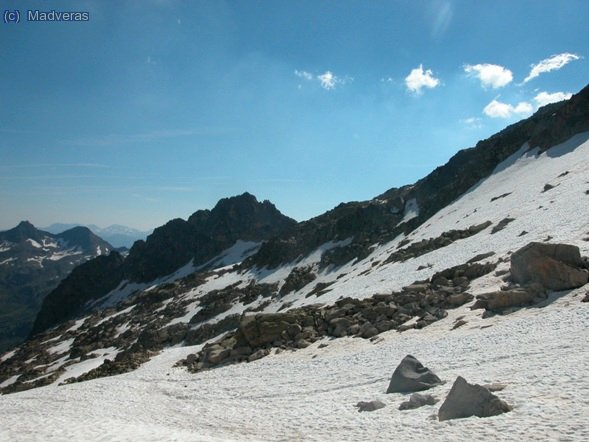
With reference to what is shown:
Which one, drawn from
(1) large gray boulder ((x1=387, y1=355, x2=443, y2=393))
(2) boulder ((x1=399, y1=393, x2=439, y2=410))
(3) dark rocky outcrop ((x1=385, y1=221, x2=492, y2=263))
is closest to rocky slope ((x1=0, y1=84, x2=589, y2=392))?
(3) dark rocky outcrop ((x1=385, y1=221, x2=492, y2=263))

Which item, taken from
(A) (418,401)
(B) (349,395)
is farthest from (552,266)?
(B) (349,395)

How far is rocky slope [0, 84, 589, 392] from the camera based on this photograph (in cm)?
2709

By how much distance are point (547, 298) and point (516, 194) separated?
33.9m

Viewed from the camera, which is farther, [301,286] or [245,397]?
[301,286]

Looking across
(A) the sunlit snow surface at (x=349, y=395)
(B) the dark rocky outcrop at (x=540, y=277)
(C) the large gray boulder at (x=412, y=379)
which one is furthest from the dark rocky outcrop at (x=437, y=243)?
(C) the large gray boulder at (x=412, y=379)

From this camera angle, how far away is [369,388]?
56.6 ft

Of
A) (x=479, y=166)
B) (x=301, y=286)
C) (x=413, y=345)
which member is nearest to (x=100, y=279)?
(x=301, y=286)

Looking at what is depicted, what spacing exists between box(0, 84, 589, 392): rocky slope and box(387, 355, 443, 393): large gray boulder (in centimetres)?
718

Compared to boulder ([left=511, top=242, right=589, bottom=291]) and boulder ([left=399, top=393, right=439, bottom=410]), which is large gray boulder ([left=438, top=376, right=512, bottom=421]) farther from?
boulder ([left=511, top=242, right=589, bottom=291])

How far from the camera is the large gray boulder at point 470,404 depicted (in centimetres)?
1142

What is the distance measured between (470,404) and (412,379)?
3950 mm

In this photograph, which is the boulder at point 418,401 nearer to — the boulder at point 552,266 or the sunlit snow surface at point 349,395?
the sunlit snow surface at point 349,395

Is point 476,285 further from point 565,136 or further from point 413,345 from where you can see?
point 565,136

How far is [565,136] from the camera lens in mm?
63250
